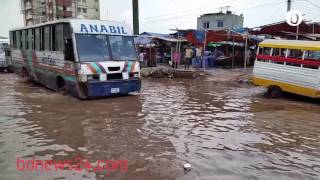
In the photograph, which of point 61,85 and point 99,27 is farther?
point 61,85

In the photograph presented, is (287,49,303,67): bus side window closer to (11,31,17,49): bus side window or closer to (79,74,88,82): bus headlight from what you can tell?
(79,74,88,82): bus headlight

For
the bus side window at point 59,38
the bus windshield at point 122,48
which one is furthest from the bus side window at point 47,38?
the bus windshield at point 122,48

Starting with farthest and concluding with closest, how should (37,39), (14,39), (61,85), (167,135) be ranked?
(14,39)
(37,39)
(61,85)
(167,135)

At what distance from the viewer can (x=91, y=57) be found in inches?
448

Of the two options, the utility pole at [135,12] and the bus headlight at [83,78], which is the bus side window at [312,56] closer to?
the bus headlight at [83,78]

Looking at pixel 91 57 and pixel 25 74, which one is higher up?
pixel 91 57

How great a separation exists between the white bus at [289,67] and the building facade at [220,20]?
4035cm

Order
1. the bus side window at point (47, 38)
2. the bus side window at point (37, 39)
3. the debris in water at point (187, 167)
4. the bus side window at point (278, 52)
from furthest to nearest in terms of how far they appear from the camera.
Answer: the bus side window at point (37, 39)
the bus side window at point (47, 38)
the bus side window at point (278, 52)
the debris in water at point (187, 167)

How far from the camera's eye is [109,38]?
11.9 meters

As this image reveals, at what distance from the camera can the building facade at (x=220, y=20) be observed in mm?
54312

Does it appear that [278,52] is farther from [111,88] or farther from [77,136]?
[77,136]

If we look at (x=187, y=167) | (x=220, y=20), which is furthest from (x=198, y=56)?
(x=220, y=20)

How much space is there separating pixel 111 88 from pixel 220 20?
45.8m

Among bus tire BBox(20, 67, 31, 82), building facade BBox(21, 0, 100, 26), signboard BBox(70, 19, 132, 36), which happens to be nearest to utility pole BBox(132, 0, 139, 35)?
bus tire BBox(20, 67, 31, 82)
